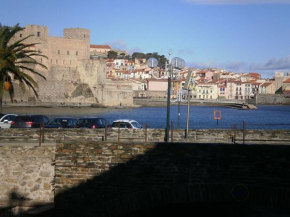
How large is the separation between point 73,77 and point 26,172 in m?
81.7

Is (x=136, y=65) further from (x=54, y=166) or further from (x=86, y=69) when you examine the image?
(x=54, y=166)

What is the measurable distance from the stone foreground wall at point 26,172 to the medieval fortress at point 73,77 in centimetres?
7441

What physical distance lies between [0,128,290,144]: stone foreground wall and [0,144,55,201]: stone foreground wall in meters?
4.31

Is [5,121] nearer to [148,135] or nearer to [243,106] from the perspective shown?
[148,135]

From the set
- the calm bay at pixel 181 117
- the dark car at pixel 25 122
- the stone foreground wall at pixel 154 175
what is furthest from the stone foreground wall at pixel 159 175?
the calm bay at pixel 181 117

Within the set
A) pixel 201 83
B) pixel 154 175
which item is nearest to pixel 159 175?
pixel 154 175

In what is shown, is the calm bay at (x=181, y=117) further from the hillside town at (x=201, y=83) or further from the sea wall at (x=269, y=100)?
the sea wall at (x=269, y=100)

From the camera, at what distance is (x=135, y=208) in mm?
8797

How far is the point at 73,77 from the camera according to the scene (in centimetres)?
9106

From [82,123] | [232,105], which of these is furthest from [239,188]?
[232,105]

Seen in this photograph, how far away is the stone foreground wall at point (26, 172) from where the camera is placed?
1009 centimetres

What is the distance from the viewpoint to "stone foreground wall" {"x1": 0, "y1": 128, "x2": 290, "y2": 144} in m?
15.3

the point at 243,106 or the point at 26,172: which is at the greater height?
the point at 26,172

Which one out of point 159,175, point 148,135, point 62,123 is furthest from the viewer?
point 62,123
